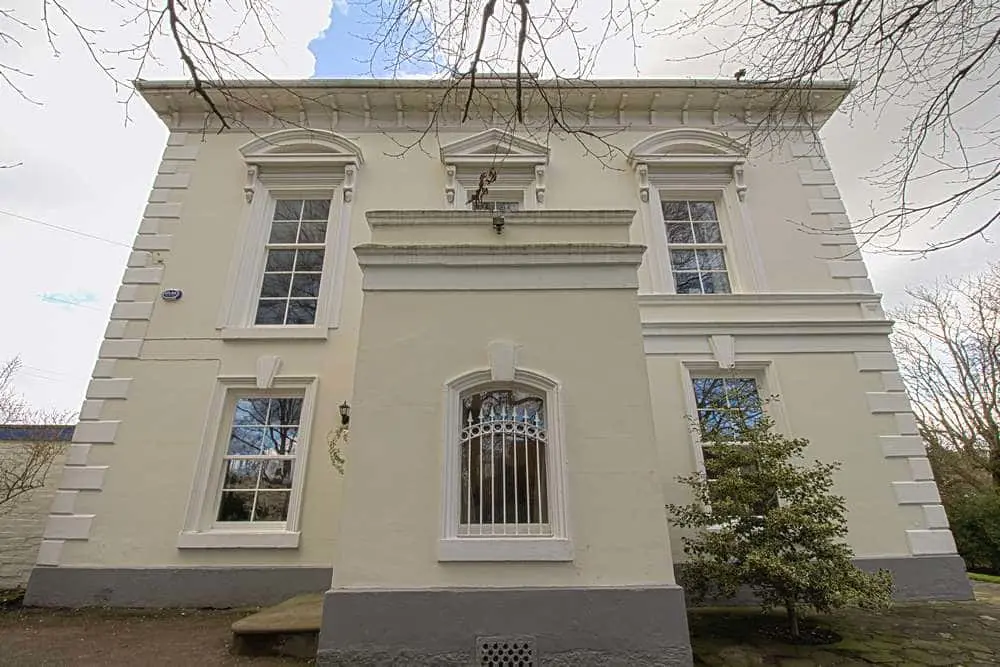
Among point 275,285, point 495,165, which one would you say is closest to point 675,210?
point 495,165

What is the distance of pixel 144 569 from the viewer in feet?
21.3

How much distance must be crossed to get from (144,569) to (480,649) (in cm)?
498

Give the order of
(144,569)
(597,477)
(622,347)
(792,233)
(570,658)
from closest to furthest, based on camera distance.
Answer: (570,658) → (597,477) → (622,347) → (144,569) → (792,233)

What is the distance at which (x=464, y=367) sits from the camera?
16.8ft

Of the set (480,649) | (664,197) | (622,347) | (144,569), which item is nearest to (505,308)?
(622,347)

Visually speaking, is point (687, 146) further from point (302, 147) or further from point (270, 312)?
point (270, 312)

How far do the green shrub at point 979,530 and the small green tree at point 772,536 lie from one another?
9.66m

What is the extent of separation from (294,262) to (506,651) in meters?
6.74

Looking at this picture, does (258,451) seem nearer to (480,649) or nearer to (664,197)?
(480,649)

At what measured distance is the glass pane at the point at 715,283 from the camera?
823 cm

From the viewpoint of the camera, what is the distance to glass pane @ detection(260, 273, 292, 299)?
8234mm

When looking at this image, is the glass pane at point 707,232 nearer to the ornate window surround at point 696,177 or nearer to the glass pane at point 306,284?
the ornate window surround at point 696,177

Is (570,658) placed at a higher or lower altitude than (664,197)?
lower

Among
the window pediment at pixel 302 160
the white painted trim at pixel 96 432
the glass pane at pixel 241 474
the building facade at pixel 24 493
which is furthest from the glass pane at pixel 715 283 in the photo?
the building facade at pixel 24 493
